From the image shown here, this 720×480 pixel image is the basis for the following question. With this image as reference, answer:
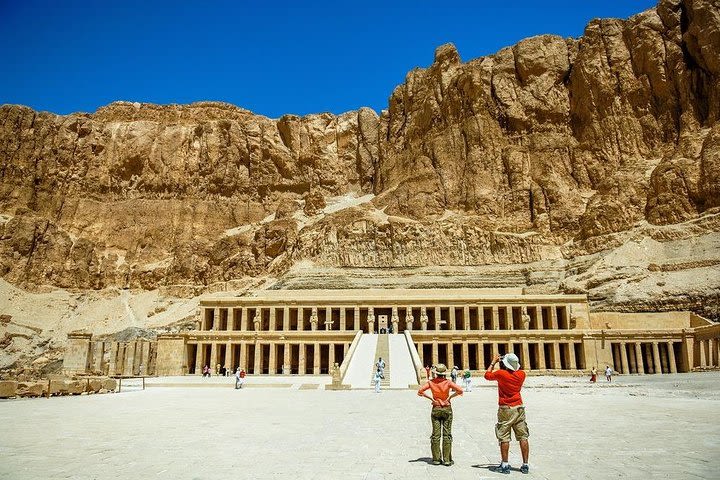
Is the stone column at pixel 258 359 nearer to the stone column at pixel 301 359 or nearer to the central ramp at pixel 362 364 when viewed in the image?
the stone column at pixel 301 359

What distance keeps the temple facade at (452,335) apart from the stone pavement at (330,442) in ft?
96.7

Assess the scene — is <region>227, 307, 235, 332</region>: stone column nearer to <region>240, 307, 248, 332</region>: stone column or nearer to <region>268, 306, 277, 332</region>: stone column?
<region>240, 307, 248, 332</region>: stone column

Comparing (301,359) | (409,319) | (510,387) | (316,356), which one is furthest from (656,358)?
(510,387)

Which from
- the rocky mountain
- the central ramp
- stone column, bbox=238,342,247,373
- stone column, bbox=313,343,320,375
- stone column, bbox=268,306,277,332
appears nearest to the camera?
the central ramp

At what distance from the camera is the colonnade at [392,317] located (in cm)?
5928

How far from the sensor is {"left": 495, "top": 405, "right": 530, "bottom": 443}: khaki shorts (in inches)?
380

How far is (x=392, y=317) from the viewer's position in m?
61.7

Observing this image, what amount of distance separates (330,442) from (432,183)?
91.5 m

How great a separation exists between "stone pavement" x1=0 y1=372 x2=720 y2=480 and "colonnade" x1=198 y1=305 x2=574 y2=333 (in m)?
37.6

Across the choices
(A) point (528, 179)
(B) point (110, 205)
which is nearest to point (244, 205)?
(B) point (110, 205)

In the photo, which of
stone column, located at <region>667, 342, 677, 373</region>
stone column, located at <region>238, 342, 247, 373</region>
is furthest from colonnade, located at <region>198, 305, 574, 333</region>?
stone column, located at <region>667, 342, 677, 373</region>

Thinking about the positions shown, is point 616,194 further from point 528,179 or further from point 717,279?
point 717,279

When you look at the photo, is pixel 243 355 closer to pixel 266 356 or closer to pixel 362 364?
pixel 266 356

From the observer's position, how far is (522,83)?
10544 cm
